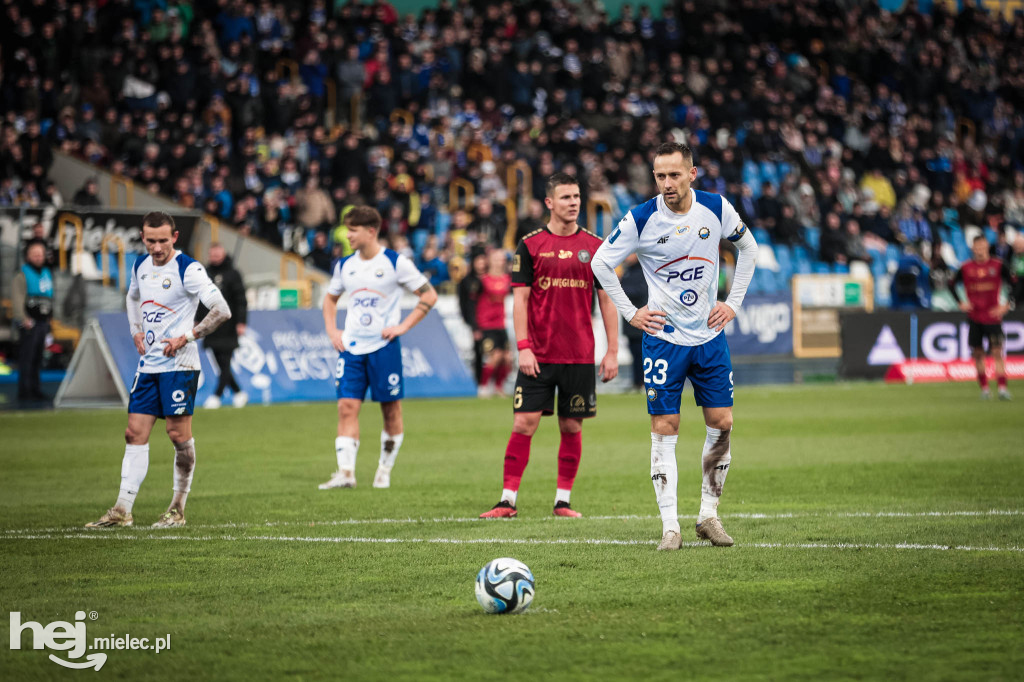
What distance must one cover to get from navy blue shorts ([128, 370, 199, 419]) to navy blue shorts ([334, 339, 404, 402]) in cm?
232

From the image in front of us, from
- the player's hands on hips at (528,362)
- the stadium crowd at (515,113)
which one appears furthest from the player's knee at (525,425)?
the stadium crowd at (515,113)

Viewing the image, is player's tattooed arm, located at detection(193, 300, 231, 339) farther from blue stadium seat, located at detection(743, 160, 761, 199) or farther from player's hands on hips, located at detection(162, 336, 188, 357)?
blue stadium seat, located at detection(743, 160, 761, 199)

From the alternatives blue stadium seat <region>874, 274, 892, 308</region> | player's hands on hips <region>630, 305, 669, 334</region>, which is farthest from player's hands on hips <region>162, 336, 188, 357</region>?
blue stadium seat <region>874, 274, 892, 308</region>

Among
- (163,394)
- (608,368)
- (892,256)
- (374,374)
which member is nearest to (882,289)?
(892,256)

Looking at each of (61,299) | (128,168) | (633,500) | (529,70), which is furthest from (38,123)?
(633,500)

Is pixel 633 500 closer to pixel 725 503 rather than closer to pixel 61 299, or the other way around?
pixel 725 503

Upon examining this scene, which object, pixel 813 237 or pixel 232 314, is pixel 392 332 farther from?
pixel 813 237

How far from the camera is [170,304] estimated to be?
905cm

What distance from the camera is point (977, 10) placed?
145ft

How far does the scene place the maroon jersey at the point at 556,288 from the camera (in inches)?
369

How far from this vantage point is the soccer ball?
580 centimetres

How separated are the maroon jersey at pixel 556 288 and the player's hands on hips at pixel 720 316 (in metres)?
1.97

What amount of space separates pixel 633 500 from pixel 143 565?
4079mm

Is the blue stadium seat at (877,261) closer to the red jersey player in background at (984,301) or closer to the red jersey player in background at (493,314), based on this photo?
the red jersey player in background at (984,301)
